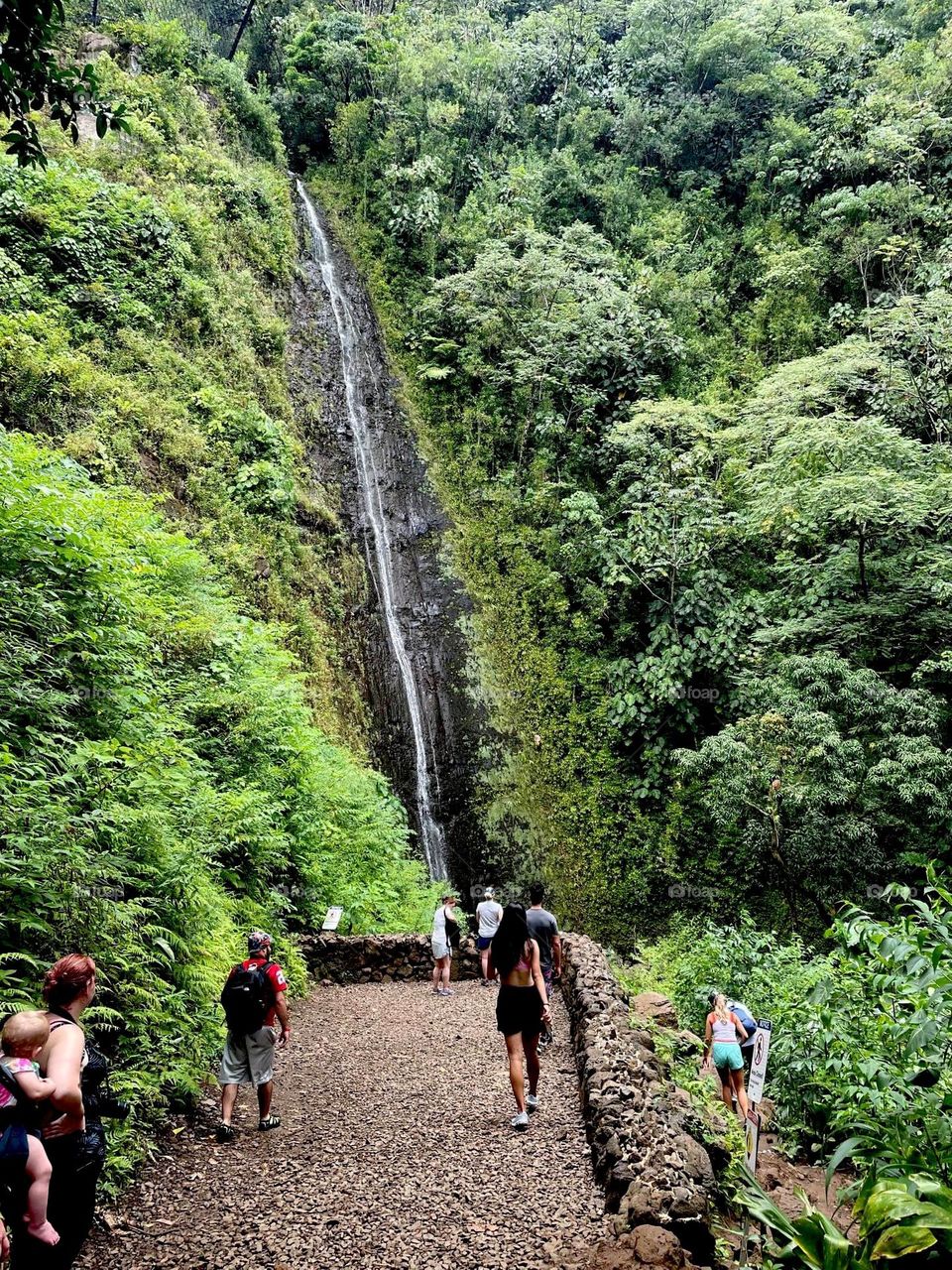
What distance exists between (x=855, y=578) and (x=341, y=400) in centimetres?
1371

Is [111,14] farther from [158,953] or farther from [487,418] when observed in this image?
[158,953]

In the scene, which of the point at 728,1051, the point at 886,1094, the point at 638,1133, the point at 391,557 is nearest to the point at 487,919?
the point at 728,1051

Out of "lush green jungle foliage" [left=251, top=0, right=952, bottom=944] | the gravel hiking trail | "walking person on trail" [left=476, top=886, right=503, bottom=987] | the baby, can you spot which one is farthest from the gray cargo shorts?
"lush green jungle foliage" [left=251, top=0, right=952, bottom=944]

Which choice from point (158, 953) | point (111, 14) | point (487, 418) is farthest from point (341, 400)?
point (158, 953)

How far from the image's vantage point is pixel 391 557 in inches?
742

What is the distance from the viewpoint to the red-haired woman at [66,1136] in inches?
110

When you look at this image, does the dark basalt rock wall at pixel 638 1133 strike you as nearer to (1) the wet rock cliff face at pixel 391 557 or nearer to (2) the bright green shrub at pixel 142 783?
(2) the bright green shrub at pixel 142 783

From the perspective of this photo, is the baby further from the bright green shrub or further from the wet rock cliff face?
the wet rock cliff face

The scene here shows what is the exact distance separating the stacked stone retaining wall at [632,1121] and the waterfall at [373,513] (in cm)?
666

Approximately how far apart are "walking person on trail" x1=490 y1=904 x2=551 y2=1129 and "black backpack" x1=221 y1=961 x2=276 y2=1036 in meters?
1.59

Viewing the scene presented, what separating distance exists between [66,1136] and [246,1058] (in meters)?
2.62

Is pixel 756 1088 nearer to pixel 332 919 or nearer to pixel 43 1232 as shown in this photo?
pixel 43 1232

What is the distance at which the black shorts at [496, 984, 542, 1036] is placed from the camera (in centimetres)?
522

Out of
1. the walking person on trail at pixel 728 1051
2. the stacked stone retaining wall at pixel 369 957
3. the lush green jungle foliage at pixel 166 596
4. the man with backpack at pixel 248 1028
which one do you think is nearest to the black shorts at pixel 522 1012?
the man with backpack at pixel 248 1028
